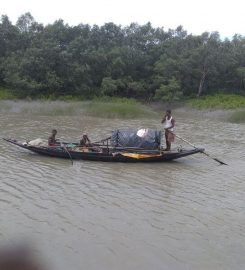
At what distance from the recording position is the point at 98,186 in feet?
42.1

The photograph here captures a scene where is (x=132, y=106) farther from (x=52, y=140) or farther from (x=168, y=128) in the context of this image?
(x=52, y=140)

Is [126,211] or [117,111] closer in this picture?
[126,211]

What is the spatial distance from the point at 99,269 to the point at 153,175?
6934 millimetres

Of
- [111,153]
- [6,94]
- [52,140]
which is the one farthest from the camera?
[6,94]

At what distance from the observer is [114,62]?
133 feet

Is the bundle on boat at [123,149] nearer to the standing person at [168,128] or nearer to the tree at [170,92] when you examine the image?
the standing person at [168,128]

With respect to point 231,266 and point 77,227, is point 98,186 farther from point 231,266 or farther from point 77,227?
point 231,266

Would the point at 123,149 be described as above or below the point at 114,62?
below

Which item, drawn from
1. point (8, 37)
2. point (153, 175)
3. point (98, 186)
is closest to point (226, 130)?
point (153, 175)

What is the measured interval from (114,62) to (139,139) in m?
25.1

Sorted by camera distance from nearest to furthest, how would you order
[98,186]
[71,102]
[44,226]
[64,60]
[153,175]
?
[44,226] → [98,186] → [153,175] → [71,102] → [64,60]

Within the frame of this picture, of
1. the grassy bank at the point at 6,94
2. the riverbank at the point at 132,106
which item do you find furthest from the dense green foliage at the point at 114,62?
the riverbank at the point at 132,106

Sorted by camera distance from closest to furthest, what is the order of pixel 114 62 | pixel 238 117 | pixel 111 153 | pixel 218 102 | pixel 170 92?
pixel 111 153 < pixel 238 117 < pixel 218 102 < pixel 170 92 < pixel 114 62

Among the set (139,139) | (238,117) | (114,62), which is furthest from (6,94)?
(139,139)
